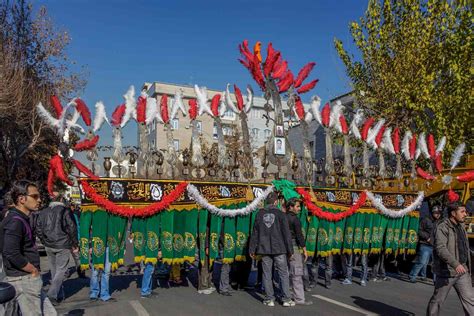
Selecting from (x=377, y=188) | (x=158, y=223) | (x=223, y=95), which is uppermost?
(x=223, y=95)

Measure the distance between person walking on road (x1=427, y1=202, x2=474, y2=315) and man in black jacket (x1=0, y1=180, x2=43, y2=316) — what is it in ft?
15.0

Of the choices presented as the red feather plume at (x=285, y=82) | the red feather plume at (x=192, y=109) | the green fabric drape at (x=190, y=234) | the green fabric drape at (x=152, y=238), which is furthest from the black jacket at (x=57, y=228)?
the red feather plume at (x=285, y=82)

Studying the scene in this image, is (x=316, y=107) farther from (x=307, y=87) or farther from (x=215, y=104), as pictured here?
(x=215, y=104)

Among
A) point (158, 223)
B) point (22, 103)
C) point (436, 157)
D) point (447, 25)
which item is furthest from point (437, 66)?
point (22, 103)

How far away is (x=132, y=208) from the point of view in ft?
24.2

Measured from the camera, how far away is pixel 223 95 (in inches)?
348

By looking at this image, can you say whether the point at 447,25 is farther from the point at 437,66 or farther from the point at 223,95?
the point at 223,95

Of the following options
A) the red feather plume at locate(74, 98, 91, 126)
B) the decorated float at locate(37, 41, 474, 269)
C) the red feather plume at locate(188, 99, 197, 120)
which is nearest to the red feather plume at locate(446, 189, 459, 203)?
the decorated float at locate(37, 41, 474, 269)

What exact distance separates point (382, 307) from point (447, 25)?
12.4 m

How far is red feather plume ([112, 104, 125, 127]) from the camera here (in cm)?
773

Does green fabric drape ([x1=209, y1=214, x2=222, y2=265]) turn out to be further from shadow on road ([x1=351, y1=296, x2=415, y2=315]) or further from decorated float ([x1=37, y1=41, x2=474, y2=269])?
shadow on road ([x1=351, y1=296, x2=415, y2=315])

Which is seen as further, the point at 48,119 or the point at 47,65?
the point at 47,65

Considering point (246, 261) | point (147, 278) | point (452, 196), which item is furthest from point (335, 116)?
point (147, 278)

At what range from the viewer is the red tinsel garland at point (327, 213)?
8484mm
